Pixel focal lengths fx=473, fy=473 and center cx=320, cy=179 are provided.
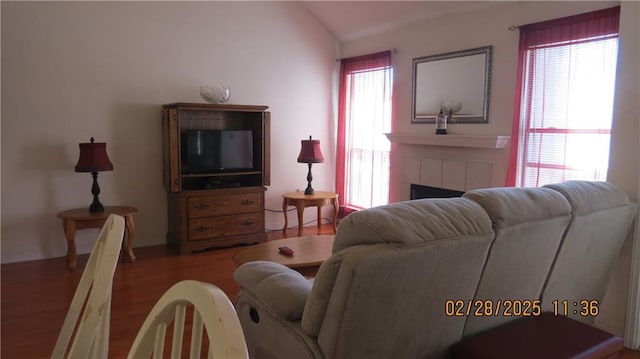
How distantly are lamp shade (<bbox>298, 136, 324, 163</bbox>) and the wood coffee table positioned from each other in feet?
6.13

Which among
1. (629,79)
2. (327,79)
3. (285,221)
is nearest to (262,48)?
(327,79)

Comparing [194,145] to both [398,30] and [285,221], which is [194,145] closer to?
[285,221]

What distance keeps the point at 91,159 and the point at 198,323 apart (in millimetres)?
3911

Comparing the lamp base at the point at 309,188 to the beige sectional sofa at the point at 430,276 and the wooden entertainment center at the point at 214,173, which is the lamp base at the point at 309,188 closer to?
the wooden entertainment center at the point at 214,173

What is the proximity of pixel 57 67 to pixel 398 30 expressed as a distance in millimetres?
3401

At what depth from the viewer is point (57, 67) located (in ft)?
14.3

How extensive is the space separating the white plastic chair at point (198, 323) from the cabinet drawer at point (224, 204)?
12.8ft

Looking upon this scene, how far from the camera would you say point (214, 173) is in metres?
4.92

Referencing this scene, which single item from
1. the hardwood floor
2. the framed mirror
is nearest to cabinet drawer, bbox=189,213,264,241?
the hardwood floor

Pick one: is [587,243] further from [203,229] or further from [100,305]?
[203,229]

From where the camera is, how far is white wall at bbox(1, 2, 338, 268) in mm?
4254

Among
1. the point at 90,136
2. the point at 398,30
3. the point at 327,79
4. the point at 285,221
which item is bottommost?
the point at 285,221

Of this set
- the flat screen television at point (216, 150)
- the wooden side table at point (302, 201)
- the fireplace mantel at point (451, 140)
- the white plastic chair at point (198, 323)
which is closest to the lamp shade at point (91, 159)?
the flat screen television at point (216, 150)

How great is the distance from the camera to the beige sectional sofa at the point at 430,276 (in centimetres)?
149
